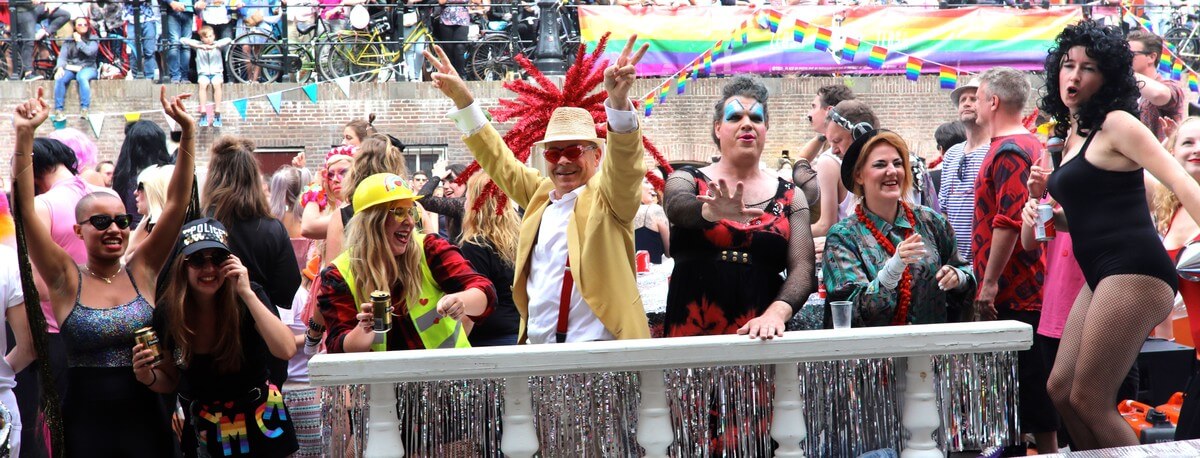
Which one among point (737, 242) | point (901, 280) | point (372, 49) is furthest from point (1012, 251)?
point (372, 49)

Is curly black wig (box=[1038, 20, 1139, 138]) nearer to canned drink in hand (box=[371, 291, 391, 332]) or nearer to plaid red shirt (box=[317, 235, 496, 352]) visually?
plaid red shirt (box=[317, 235, 496, 352])

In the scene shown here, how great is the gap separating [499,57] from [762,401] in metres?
13.6

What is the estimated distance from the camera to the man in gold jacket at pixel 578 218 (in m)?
3.28

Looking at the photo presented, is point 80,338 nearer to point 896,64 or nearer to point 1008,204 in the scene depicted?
point 1008,204

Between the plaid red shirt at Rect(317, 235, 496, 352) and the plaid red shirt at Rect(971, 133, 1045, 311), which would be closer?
the plaid red shirt at Rect(317, 235, 496, 352)

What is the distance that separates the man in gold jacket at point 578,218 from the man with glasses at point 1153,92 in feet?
9.61

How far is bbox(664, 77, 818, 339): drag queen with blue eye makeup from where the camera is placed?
358cm

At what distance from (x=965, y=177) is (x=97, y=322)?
12.3 ft

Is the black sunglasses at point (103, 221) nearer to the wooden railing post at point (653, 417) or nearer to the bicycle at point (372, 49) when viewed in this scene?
the wooden railing post at point (653, 417)

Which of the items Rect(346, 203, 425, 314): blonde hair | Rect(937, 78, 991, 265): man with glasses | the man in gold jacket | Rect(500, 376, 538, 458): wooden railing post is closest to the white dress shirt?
the man in gold jacket

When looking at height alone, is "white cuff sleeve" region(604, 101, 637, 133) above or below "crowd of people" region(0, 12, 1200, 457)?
above

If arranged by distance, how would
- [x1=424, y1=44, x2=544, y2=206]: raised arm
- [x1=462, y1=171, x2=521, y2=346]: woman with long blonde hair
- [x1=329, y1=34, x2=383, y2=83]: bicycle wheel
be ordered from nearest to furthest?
[x1=424, y1=44, x2=544, y2=206]: raised arm < [x1=462, y1=171, x2=521, y2=346]: woman with long blonde hair < [x1=329, y1=34, x2=383, y2=83]: bicycle wheel

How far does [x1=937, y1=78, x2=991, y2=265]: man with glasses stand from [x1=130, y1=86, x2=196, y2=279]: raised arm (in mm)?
3329

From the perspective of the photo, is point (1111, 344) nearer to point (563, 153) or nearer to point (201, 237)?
point (563, 153)
